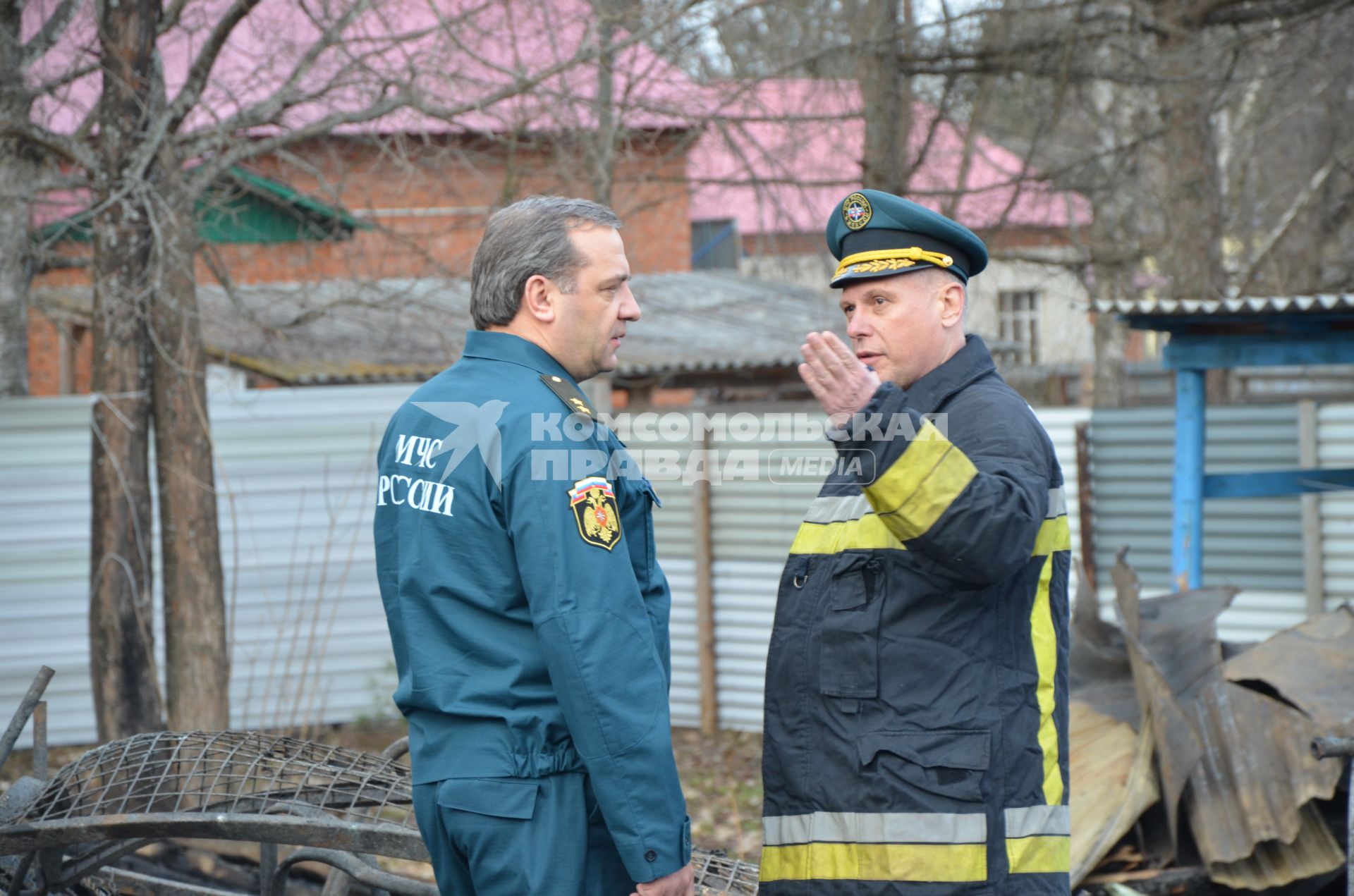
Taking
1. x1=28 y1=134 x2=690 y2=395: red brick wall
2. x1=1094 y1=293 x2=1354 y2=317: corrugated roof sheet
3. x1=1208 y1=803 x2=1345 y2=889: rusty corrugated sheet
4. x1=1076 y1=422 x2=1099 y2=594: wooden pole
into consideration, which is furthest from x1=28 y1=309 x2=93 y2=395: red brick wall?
x1=1208 y1=803 x2=1345 y2=889: rusty corrugated sheet

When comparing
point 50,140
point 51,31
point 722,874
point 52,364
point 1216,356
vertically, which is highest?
point 51,31

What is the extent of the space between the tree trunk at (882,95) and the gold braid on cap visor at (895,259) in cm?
634

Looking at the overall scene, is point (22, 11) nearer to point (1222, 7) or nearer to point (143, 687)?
point (143, 687)

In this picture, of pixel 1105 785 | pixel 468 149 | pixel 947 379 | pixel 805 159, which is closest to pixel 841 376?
pixel 947 379

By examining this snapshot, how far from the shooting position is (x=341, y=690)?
25.3 ft

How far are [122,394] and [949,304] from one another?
445 centimetres

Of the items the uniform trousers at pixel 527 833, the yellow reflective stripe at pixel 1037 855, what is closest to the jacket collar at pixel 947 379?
the yellow reflective stripe at pixel 1037 855

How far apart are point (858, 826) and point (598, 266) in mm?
1159

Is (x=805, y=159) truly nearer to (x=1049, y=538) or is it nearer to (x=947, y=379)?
(x=947, y=379)

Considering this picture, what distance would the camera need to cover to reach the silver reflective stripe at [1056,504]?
7.40 feet

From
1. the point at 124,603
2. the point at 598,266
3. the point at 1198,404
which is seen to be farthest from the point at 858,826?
the point at 124,603

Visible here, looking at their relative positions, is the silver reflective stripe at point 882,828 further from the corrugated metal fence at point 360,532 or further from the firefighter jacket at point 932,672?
the corrugated metal fence at point 360,532

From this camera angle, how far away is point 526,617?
2182 millimetres

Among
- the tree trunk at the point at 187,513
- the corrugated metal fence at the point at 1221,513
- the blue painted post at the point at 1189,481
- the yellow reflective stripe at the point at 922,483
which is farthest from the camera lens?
the corrugated metal fence at the point at 1221,513
